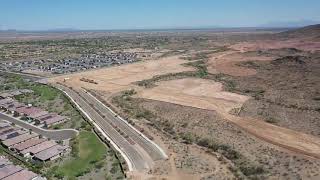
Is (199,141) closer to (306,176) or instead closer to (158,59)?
(306,176)

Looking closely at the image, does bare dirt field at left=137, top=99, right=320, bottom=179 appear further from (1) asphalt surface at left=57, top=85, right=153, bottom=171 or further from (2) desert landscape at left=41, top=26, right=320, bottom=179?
(1) asphalt surface at left=57, top=85, right=153, bottom=171

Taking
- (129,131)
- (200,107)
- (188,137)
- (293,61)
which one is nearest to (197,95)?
(200,107)

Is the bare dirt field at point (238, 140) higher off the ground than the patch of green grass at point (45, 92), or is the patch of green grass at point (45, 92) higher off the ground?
the bare dirt field at point (238, 140)

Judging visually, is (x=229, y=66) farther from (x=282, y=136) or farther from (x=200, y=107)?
(x=282, y=136)

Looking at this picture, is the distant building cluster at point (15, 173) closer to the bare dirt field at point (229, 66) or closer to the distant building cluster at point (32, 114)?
the distant building cluster at point (32, 114)

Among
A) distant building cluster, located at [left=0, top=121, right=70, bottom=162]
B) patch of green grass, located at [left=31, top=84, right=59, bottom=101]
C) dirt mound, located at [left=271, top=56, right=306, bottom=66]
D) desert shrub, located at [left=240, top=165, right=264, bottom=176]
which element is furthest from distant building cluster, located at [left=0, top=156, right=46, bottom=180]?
dirt mound, located at [left=271, top=56, right=306, bottom=66]

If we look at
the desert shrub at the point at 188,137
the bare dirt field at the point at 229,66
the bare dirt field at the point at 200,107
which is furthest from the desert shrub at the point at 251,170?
the bare dirt field at the point at 229,66
